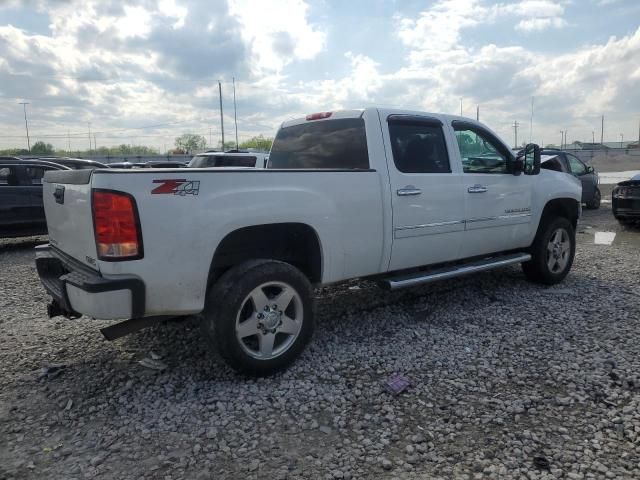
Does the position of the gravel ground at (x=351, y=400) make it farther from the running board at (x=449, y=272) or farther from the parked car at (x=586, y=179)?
the parked car at (x=586, y=179)

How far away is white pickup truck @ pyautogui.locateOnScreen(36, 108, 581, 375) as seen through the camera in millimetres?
3082

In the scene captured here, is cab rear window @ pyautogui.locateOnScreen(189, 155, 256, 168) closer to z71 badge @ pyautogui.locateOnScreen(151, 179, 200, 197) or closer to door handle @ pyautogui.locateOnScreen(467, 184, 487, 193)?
door handle @ pyautogui.locateOnScreen(467, 184, 487, 193)

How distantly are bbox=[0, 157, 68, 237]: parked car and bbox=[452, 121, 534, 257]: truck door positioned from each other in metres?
7.50

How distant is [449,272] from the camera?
4719mm

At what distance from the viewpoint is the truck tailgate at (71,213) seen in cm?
315

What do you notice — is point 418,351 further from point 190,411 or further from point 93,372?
point 93,372

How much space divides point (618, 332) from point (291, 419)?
314 cm

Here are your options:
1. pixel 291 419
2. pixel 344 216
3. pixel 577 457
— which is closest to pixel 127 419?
pixel 291 419

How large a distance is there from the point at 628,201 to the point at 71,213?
1063 centimetres

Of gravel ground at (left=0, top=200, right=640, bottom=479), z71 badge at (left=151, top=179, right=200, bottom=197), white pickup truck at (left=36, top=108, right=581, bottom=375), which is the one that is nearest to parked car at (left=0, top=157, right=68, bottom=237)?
gravel ground at (left=0, top=200, right=640, bottom=479)

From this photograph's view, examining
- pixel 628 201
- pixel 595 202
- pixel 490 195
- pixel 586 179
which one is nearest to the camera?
pixel 490 195

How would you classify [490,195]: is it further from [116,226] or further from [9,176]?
[9,176]

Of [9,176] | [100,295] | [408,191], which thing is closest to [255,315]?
[100,295]

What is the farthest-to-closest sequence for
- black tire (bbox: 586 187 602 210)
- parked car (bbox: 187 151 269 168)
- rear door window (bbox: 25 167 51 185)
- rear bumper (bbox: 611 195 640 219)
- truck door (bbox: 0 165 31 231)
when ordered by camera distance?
black tire (bbox: 586 187 602 210), parked car (bbox: 187 151 269 168), rear bumper (bbox: 611 195 640 219), rear door window (bbox: 25 167 51 185), truck door (bbox: 0 165 31 231)
